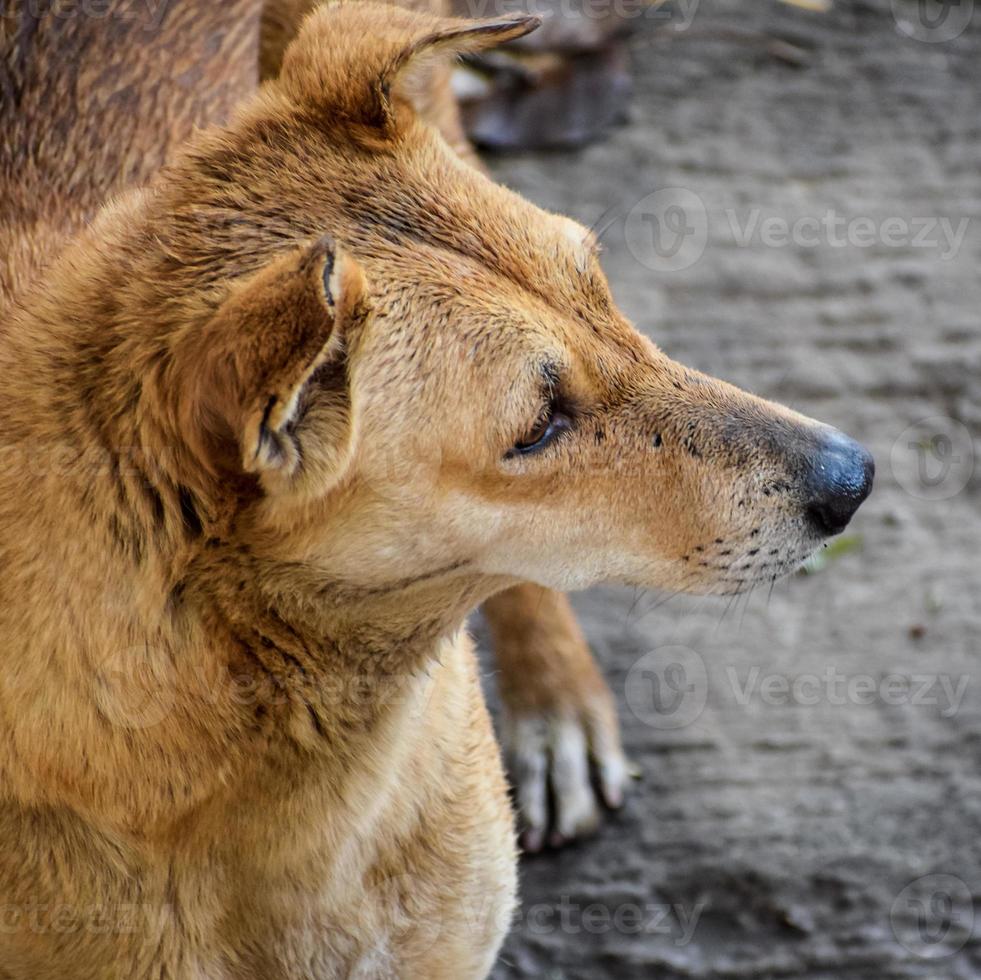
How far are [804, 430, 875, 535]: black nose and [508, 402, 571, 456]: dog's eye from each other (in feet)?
1.61

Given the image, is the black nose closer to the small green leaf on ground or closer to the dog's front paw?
the dog's front paw

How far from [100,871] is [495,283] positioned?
4.05ft

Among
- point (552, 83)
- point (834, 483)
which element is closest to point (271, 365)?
point (834, 483)

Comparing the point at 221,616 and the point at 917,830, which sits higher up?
the point at 221,616

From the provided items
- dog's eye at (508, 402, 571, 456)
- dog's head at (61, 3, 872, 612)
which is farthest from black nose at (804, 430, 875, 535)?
dog's eye at (508, 402, 571, 456)

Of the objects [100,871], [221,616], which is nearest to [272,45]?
[221,616]

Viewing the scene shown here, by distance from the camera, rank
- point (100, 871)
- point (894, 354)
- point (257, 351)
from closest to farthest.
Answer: point (257, 351), point (100, 871), point (894, 354)

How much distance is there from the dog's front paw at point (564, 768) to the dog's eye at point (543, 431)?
1753 millimetres

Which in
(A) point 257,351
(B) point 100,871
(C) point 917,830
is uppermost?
(A) point 257,351

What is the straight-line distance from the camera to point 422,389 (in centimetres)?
214

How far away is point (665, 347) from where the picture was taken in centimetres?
Result: 474

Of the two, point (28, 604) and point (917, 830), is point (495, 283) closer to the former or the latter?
point (28, 604)

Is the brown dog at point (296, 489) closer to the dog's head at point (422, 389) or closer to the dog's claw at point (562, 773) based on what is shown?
the dog's head at point (422, 389)

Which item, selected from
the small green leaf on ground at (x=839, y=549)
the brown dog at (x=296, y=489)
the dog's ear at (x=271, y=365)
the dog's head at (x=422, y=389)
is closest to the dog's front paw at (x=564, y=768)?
the small green leaf on ground at (x=839, y=549)
